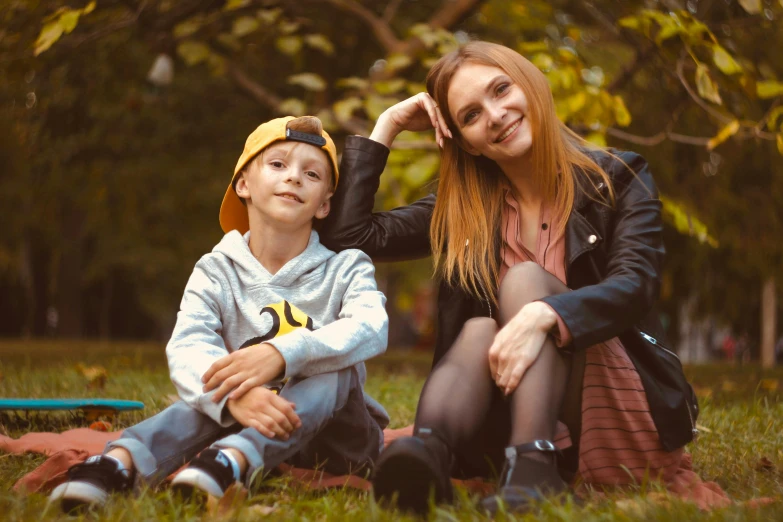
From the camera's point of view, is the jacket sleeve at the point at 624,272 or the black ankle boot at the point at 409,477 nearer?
the black ankle boot at the point at 409,477

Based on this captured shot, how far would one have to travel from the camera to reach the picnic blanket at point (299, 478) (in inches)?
80.9

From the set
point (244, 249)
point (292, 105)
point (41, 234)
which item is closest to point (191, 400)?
point (244, 249)

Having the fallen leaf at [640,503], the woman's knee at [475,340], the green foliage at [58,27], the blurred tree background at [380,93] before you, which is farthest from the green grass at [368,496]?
the green foliage at [58,27]

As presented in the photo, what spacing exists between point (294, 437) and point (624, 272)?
1001mm

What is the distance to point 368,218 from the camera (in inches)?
108

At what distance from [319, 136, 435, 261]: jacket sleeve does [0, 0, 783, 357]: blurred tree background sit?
31 cm

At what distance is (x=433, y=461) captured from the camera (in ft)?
6.10

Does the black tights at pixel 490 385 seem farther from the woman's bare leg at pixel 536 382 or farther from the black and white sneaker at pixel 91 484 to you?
the black and white sneaker at pixel 91 484

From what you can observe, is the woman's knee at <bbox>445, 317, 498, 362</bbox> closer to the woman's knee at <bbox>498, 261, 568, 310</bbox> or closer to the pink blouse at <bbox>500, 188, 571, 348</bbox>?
the woman's knee at <bbox>498, 261, 568, 310</bbox>

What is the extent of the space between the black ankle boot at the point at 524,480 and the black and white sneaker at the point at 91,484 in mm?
870

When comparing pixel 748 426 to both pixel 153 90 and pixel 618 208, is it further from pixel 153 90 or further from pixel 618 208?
pixel 153 90

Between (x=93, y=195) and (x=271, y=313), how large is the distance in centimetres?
784

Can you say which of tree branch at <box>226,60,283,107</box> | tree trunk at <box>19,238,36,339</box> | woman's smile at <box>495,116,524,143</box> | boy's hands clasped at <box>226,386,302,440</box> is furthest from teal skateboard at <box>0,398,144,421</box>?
tree trunk at <box>19,238,36,339</box>

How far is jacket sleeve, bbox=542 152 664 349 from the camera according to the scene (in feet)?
6.95
